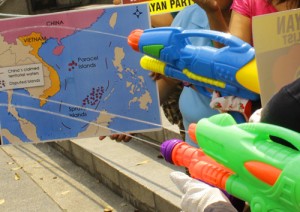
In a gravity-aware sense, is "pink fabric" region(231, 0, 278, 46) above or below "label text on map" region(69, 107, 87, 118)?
above

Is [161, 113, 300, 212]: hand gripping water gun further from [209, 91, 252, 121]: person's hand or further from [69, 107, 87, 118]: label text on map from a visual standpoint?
[69, 107, 87, 118]: label text on map

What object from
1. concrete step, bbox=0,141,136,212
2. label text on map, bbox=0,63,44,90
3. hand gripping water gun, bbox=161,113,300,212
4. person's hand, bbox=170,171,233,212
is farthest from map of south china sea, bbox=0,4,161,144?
concrete step, bbox=0,141,136,212

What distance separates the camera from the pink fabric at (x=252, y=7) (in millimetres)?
1708

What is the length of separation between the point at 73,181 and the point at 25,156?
1.13 metres

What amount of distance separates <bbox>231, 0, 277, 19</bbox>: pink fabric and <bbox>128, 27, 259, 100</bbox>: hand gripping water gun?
0.93 ft

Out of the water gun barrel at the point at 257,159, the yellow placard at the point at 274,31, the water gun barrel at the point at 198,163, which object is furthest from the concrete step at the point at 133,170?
the water gun barrel at the point at 257,159

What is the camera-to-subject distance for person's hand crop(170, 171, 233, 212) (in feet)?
4.03

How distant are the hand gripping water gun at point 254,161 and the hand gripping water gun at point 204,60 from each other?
268 mm

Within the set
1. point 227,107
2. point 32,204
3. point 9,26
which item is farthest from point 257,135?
point 32,204

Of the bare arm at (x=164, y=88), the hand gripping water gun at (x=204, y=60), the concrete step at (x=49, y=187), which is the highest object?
the hand gripping water gun at (x=204, y=60)

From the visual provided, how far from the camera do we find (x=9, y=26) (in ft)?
7.61

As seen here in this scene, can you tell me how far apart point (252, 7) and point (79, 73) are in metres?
0.84

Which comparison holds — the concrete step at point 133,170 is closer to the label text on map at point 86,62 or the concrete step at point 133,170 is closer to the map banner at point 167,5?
the map banner at point 167,5

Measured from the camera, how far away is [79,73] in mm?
2307
